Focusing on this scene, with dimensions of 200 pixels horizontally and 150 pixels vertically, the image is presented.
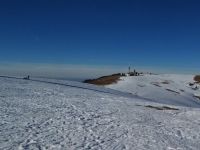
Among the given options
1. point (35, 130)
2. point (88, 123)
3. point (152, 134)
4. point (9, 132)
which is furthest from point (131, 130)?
point (9, 132)

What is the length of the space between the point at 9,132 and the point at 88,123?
5.64 m

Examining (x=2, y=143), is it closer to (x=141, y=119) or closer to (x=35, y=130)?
(x=35, y=130)

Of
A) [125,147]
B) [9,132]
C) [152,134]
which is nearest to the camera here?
[125,147]

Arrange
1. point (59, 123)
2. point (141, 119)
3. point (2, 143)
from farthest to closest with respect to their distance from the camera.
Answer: point (141, 119)
point (59, 123)
point (2, 143)

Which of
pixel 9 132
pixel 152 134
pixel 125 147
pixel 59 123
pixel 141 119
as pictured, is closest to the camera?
pixel 125 147

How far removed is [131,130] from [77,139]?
4.46 metres

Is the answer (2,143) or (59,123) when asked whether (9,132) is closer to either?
(2,143)

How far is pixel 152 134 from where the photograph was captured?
45.0 ft

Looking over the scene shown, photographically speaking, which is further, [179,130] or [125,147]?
[179,130]

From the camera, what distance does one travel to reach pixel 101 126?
1471cm

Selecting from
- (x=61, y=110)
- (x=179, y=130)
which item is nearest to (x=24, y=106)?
(x=61, y=110)

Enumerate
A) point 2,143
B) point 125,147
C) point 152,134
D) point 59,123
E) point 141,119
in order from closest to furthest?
1. point 2,143
2. point 125,147
3. point 152,134
4. point 59,123
5. point 141,119

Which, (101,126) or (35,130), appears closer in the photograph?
(35,130)

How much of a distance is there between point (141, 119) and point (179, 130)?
12.4 ft
